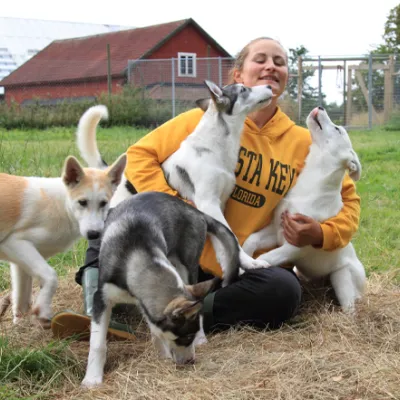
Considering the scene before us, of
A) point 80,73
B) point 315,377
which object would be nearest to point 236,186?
point 315,377

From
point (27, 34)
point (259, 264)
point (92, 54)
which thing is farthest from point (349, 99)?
point (27, 34)

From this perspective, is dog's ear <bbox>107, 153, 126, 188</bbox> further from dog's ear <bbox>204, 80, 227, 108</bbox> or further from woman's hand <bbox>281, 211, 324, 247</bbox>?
woman's hand <bbox>281, 211, 324, 247</bbox>

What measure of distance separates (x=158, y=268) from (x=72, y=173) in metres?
1.04

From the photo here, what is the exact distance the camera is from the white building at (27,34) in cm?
2873

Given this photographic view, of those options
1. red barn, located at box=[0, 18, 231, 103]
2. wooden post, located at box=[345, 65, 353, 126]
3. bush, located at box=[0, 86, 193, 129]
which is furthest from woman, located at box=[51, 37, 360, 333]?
red barn, located at box=[0, 18, 231, 103]

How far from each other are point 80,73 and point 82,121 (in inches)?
816

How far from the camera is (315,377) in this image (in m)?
2.72

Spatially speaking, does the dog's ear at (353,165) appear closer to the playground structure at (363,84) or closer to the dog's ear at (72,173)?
the dog's ear at (72,173)

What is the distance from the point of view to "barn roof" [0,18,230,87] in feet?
82.6

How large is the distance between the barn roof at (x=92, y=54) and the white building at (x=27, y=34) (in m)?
0.79

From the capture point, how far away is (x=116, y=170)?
3590 mm

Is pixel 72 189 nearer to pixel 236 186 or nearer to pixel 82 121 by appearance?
pixel 82 121

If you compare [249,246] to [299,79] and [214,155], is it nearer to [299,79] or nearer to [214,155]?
[214,155]

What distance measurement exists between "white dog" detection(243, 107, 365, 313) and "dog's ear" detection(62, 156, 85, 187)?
1.06 m
